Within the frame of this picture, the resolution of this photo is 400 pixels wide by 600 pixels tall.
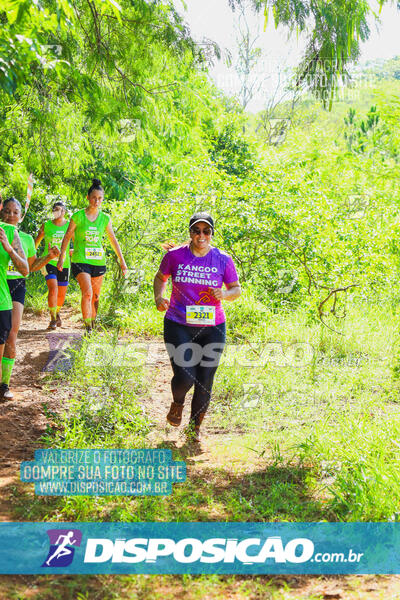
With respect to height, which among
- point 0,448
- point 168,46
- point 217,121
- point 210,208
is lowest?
point 0,448

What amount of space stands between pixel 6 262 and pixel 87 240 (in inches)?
98.1

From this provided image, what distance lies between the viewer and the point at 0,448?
482 cm

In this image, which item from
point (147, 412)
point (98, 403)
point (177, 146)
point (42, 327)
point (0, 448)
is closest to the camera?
point (0, 448)

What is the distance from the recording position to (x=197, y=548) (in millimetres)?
3396

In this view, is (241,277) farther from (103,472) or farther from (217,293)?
(103,472)

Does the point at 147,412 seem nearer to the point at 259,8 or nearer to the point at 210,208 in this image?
the point at 259,8

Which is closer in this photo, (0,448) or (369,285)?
(0,448)

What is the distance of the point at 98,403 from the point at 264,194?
18.3 ft

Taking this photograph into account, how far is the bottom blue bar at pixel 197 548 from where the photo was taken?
127 inches

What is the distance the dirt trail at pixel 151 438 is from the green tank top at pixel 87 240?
122 centimetres

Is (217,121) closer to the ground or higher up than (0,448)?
higher up

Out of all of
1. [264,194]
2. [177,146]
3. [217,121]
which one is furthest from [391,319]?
[217,121]

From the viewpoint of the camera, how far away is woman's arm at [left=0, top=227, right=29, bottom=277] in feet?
17.3

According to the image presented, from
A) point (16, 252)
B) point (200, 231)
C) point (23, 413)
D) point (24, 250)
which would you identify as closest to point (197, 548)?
point (200, 231)
